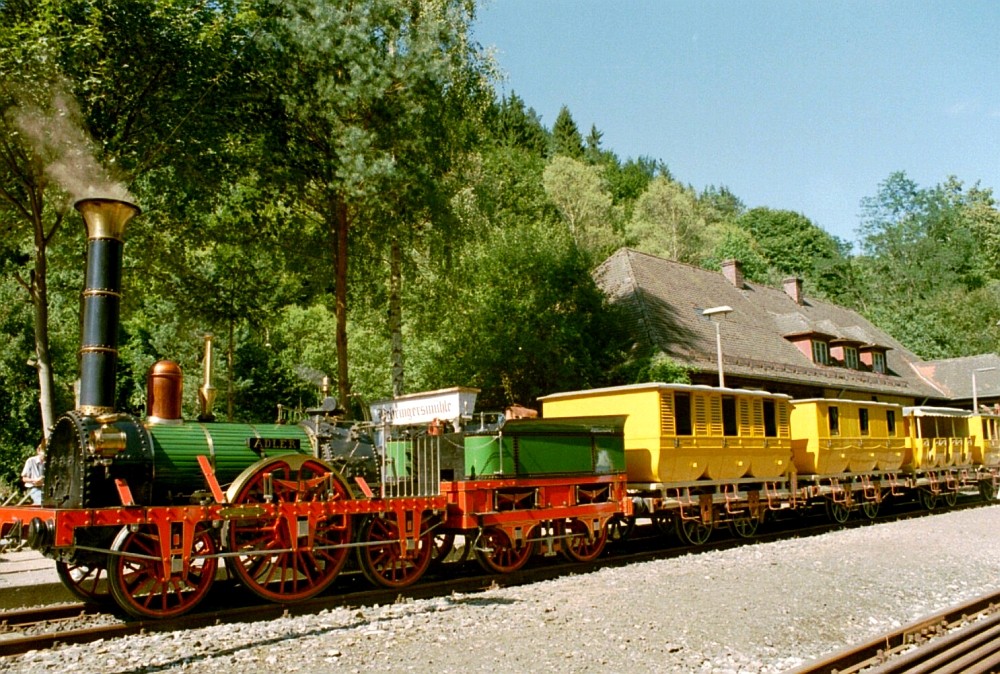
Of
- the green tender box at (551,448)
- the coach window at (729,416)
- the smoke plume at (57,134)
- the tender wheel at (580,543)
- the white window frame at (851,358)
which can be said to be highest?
the smoke plume at (57,134)

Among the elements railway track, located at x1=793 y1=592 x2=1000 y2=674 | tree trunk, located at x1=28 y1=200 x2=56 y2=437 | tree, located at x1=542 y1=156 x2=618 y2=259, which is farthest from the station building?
tree trunk, located at x1=28 y1=200 x2=56 y2=437

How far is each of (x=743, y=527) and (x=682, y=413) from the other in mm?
3240

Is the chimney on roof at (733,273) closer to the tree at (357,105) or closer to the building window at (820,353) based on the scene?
the building window at (820,353)

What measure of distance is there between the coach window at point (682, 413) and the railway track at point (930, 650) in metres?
5.99

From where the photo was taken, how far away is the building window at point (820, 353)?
31391mm

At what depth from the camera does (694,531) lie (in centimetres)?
1477

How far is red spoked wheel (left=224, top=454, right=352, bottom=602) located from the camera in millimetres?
8758

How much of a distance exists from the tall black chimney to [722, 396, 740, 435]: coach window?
10.8 m

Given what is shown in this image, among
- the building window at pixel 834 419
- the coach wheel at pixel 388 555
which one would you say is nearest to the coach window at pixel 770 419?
the building window at pixel 834 419

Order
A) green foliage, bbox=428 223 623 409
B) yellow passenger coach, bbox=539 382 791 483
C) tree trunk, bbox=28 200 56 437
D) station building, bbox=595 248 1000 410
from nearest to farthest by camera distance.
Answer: yellow passenger coach, bbox=539 382 791 483, tree trunk, bbox=28 200 56 437, green foliage, bbox=428 223 623 409, station building, bbox=595 248 1000 410

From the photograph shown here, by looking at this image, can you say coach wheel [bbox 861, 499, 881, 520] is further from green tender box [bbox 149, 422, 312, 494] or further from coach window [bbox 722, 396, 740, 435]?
green tender box [bbox 149, 422, 312, 494]

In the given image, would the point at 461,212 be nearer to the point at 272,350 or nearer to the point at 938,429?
the point at 272,350

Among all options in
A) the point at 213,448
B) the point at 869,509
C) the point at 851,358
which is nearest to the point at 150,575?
the point at 213,448

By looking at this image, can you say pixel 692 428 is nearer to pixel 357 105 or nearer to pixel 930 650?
pixel 930 650
